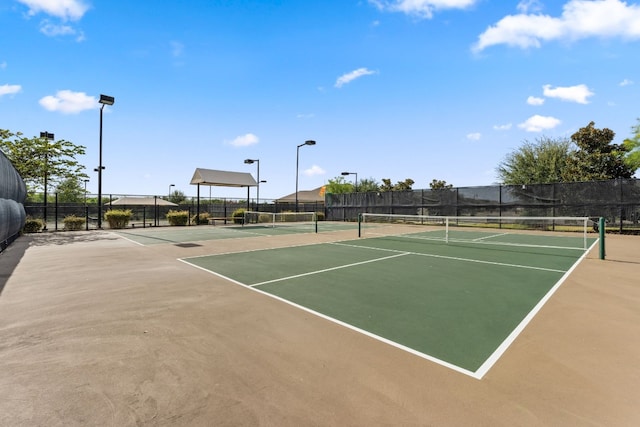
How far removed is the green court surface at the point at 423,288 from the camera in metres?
3.70

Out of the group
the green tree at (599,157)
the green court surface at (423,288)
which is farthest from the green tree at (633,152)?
the green court surface at (423,288)

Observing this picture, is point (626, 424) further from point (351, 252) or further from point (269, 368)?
point (351, 252)

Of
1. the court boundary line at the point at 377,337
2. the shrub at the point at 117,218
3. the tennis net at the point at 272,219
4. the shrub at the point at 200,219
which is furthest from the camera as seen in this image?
the tennis net at the point at 272,219

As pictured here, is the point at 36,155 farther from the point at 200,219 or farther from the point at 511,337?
the point at 511,337

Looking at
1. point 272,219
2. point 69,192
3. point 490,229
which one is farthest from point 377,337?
point 69,192

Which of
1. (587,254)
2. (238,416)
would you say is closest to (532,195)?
(587,254)

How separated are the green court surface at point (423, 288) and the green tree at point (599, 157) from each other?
21.6m

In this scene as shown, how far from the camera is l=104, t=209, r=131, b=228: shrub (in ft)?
67.2

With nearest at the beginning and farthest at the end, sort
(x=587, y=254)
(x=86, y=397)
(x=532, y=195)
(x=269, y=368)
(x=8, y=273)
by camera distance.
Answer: (x=86, y=397), (x=269, y=368), (x=8, y=273), (x=587, y=254), (x=532, y=195)

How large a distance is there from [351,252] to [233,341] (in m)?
7.20

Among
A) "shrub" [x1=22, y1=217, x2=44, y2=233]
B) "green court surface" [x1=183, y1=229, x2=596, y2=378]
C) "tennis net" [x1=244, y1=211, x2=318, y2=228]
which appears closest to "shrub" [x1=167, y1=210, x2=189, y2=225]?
"tennis net" [x1=244, y1=211, x2=318, y2=228]

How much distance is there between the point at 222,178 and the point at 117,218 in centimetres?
803

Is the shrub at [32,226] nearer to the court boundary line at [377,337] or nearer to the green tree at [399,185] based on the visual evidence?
the court boundary line at [377,337]

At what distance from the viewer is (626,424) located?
2.25 m
